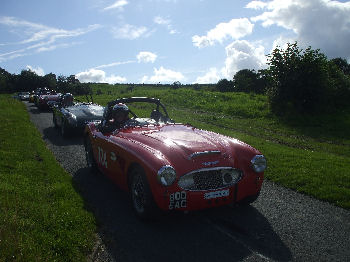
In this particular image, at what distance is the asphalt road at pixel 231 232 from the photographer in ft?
11.9

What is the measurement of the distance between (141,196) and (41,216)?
4.76ft

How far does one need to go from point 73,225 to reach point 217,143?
245 cm

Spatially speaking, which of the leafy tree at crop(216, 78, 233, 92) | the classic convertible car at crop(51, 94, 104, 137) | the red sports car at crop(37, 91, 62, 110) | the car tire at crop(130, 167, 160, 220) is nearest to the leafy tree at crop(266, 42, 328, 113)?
the classic convertible car at crop(51, 94, 104, 137)

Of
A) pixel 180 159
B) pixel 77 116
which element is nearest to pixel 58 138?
pixel 77 116

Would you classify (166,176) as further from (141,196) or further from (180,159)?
(141,196)

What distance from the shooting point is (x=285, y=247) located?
149 inches

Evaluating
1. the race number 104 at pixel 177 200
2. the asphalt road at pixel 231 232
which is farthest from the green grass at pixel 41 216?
the race number 104 at pixel 177 200

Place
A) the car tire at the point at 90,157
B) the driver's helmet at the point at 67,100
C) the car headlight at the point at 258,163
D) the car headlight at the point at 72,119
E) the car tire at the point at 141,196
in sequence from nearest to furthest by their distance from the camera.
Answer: the car tire at the point at 141,196 → the car headlight at the point at 258,163 → the car tire at the point at 90,157 → the car headlight at the point at 72,119 → the driver's helmet at the point at 67,100

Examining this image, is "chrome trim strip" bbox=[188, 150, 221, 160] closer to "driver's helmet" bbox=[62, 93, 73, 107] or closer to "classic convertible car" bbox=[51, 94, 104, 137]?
"classic convertible car" bbox=[51, 94, 104, 137]

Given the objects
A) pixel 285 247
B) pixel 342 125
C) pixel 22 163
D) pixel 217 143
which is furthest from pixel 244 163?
pixel 342 125

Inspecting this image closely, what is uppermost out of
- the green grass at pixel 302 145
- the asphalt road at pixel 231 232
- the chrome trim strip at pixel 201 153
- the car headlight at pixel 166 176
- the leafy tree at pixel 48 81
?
the leafy tree at pixel 48 81

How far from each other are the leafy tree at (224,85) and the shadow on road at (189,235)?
6086 cm

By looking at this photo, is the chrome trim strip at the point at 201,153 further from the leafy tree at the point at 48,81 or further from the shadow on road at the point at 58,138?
the leafy tree at the point at 48,81

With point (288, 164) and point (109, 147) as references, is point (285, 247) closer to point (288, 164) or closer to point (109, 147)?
point (109, 147)
